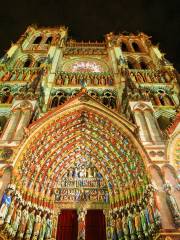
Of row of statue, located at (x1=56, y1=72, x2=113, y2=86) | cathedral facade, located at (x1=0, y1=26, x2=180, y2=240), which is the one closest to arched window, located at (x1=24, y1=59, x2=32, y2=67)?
A: cathedral facade, located at (x1=0, y1=26, x2=180, y2=240)

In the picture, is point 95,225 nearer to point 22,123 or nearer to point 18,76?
point 22,123

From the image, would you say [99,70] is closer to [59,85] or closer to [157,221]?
[59,85]

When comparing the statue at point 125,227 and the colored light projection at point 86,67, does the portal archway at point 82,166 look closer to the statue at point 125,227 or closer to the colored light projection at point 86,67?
the statue at point 125,227

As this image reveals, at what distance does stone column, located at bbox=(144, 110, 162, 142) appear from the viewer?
30.3ft

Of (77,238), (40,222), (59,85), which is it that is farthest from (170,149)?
(59,85)

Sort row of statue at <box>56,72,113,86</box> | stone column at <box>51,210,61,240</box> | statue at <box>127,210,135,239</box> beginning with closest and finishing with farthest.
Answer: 1. statue at <box>127,210,135,239</box>
2. stone column at <box>51,210,61,240</box>
3. row of statue at <box>56,72,113,86</box>

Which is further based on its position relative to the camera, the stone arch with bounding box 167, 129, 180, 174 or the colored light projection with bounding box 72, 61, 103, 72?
the colored light projection with bounding box 72, 61, 103, 72

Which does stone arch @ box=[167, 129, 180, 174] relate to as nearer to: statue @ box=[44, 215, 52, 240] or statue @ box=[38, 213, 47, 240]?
statue @ box=[44, 215, 52, 240]

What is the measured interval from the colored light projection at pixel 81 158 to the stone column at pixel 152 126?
41.9 inches

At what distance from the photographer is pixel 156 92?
43.2 ft

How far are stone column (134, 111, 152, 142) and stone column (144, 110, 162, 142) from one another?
16 centimetres

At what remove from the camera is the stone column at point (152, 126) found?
30.3ft

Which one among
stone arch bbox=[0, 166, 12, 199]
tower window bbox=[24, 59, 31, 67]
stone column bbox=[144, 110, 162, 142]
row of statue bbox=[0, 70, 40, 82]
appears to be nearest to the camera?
stone arch bbox=[0, 166, 12, 199]

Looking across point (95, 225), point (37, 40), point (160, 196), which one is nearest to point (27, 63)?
point (37, 40)
